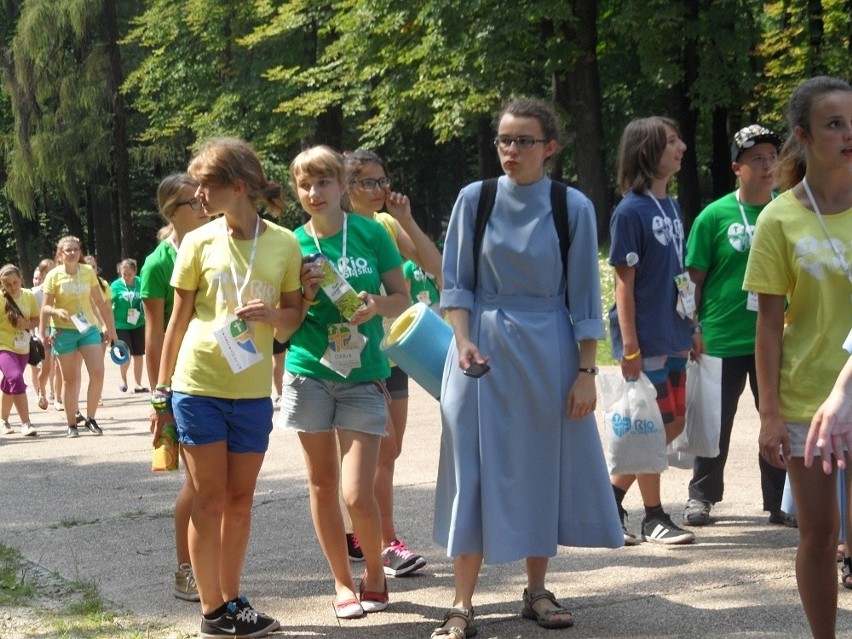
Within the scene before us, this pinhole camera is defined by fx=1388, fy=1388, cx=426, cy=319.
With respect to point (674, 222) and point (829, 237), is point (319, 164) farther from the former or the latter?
point (829, 237)

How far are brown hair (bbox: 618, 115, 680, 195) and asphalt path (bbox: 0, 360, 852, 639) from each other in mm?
1741

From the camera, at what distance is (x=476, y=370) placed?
4.96m

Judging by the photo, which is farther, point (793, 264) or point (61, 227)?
point (61, 227)

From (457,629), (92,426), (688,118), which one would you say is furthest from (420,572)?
(688,118)

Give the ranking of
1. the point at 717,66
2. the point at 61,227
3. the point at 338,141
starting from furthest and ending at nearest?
1. the point at 61,227
2. the point at 338,141
3. the point at 717,66

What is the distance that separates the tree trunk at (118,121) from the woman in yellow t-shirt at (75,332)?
27.4 m

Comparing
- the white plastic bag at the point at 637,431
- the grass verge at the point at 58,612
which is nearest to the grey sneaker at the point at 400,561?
the white plastic bag at the point at 637,431

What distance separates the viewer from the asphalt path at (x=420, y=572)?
5.30 m

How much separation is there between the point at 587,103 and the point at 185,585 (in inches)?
863

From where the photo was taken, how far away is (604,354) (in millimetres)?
17047

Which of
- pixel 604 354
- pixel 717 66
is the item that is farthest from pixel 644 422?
pixel 717 66

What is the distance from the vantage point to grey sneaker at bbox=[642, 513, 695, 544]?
659 centimetres

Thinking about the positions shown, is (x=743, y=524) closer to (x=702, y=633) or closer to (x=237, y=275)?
(x=702, y=633)

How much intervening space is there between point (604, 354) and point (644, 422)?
1063 cm
